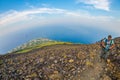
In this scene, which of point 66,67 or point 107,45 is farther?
point 66,67

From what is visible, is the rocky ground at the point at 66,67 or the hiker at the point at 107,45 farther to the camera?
the hiker at the point at 107,45

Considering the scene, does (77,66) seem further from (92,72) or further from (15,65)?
(15,65)

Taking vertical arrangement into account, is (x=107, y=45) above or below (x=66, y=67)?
above

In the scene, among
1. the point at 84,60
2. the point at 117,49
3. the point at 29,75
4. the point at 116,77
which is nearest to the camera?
the point at 116,77

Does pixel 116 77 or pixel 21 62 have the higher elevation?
pixel 21 62

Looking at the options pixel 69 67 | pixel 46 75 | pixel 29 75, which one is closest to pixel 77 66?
pixel 69 67

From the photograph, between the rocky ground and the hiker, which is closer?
the rocky ground

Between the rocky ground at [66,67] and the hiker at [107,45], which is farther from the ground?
the hiker at [107,45]

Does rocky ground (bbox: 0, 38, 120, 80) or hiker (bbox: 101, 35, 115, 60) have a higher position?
hiker (bbox: 101, 35, 115, 60)
